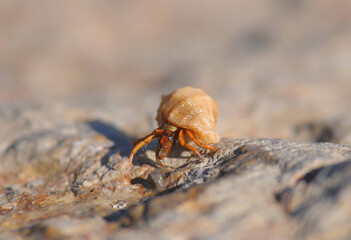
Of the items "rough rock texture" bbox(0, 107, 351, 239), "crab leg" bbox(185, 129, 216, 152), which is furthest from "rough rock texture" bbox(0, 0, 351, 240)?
"crab leg" bbox(185, 129, 216, 152)

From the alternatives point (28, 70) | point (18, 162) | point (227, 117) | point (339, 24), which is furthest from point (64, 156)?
point (339, 24)

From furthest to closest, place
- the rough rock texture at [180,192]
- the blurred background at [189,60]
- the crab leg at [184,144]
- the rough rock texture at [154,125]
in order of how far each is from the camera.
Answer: the blurred background at [189,60] → the crab leg at [184,144] → the rough rock texture at [154,125] → the rough rock texture at [180,192]

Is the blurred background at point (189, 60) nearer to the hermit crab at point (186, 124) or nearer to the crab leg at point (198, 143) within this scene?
the hermit crab at point (186, 124)

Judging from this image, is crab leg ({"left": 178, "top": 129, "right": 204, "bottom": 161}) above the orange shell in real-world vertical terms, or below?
below

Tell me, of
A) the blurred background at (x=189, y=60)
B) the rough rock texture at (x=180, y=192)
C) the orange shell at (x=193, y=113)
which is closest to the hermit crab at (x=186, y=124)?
the orange shell at (x=193, y=113)

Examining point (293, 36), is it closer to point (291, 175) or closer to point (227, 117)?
point (227, 117)

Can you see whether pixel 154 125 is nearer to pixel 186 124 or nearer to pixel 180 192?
pixel 186 124

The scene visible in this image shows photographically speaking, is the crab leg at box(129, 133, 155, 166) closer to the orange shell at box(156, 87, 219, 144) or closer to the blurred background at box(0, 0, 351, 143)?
the orange shell at box(156, 87, 219, 144)
